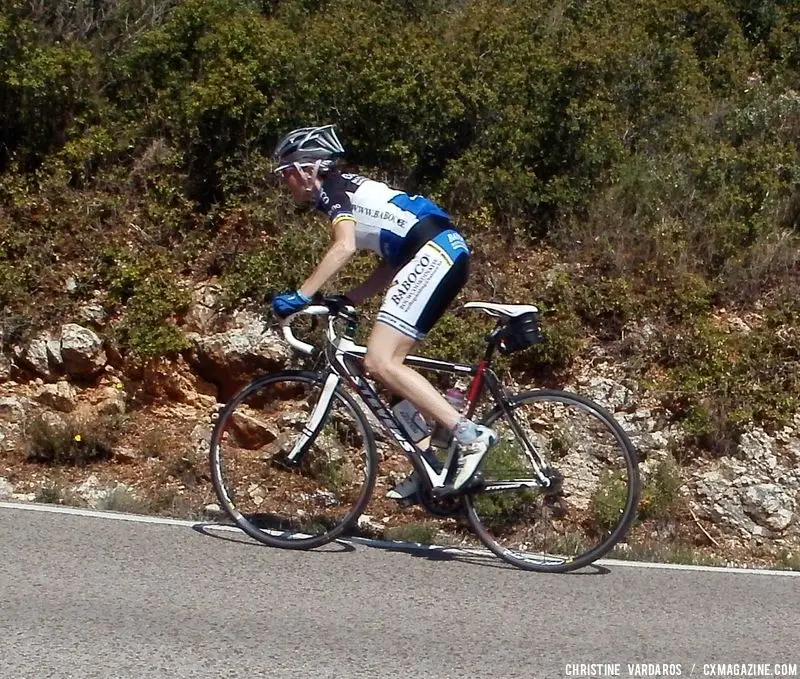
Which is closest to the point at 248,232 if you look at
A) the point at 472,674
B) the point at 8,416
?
the point at 8,416

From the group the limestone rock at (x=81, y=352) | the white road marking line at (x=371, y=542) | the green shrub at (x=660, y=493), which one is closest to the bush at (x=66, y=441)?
the limestone rock at (x=81, y=352)

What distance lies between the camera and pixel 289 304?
5844mm

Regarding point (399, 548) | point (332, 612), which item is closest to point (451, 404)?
point (399, 548)

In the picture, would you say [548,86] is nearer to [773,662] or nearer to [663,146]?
[663,146]

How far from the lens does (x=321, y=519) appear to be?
257 inches

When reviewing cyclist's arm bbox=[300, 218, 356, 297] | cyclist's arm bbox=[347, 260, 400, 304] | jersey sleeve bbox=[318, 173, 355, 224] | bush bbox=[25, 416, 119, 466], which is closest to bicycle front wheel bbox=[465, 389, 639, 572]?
cyclist's arm bbox=[347, 260, 400, 304]

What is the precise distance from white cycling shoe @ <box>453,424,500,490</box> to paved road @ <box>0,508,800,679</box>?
0.49m

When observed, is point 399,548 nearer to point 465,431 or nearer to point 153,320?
point 465,431

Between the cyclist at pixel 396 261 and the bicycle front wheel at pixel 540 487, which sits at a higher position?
the cyclist at pixel 396 261

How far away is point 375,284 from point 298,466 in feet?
3.68

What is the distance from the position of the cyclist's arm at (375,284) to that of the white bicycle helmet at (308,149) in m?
0.65

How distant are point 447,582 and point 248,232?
530 cm

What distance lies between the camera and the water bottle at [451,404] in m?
6.03

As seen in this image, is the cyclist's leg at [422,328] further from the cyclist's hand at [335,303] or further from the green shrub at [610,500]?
the green shrub at [610,500]
